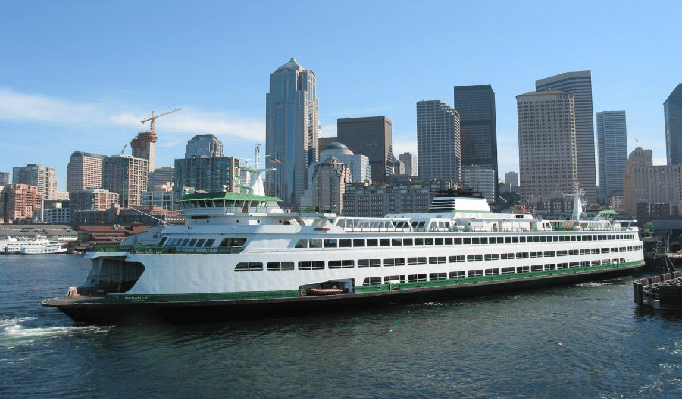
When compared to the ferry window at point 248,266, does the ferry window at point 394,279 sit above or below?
below

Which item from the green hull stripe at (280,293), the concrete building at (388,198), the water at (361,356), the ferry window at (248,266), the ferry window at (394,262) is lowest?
the water at (361,356)

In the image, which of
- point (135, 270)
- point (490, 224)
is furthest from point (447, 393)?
point (490, 224)

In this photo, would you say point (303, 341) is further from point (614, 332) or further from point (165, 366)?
point (614, 332)

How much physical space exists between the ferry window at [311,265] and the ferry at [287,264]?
0.07m

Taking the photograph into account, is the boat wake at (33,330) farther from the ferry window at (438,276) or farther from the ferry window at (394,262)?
the ferry window at (438,276)

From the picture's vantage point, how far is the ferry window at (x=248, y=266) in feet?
104

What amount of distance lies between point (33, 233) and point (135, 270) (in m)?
161

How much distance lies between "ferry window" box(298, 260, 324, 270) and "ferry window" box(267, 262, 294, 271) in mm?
653

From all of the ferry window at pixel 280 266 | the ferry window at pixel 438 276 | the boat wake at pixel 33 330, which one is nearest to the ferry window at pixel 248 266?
the ferry window at pixel 280 266

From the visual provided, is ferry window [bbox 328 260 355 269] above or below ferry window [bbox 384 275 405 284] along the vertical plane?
above

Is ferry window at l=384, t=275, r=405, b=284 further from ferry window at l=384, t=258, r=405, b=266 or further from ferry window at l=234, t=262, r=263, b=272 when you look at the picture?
ferry window at l=234, t=262, r=263, b=272

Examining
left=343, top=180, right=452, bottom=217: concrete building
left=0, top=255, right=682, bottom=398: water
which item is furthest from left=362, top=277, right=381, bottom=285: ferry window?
left=343, top=180, right=452, bottom=217: concrete building

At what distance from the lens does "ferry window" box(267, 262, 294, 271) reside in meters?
32.6

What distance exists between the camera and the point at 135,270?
36281 millimetres
